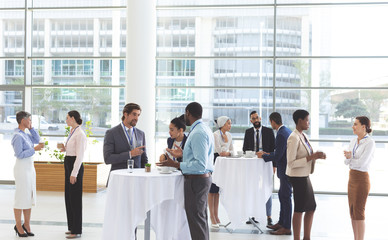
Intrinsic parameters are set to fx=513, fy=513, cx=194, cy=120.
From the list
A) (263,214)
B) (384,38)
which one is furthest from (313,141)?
(263,214)

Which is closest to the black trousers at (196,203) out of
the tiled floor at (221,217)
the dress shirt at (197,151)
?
the dress shirt at (197,151)

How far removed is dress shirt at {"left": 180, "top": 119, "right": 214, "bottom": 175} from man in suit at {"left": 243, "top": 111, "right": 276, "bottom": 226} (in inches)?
111

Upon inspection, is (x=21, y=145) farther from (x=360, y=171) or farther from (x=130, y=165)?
(x=360, y=171)

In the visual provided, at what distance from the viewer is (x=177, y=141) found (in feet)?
20.5

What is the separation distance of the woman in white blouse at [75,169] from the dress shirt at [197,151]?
6.48ft

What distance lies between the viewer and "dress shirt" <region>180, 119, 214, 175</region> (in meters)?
4.96

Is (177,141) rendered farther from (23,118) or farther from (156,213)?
(23,118)

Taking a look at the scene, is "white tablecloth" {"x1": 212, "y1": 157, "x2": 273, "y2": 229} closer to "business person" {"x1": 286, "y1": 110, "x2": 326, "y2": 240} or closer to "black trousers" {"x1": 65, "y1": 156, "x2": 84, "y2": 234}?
"business person" {"x1": 286, "y1": 110, "x2": 326, "y2": 240}

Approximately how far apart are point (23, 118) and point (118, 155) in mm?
1830

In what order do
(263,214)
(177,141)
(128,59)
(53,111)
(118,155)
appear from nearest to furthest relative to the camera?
1. (118,155)
2. (177,141)
3. (263,214)
4. (128,59)
5. (53,111)

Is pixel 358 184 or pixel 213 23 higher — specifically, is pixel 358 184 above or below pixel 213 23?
below

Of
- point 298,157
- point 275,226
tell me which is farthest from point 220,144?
point 298,157

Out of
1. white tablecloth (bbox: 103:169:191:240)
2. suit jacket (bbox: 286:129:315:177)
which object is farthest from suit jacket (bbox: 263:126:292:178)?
white tablecloth (bbox: 103:169:191:240)

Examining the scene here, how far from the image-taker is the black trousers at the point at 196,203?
202 inches
